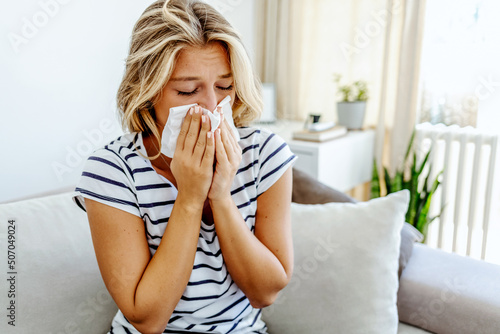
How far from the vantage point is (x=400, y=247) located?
1343 mm

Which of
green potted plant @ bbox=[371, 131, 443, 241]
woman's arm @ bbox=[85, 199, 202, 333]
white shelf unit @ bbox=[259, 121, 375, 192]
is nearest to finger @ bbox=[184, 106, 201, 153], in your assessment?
woman's arm @ bbox=[85, 199, 202, 333]

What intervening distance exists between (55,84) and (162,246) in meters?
1.09

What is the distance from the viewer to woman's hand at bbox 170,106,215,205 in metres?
0.86

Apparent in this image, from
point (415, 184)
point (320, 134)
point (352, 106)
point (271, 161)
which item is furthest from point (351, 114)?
point (271, 161)

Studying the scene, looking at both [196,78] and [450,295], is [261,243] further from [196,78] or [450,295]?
[450,295]

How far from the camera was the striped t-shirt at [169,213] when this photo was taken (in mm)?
935

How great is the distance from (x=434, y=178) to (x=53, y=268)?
1876 millimetres

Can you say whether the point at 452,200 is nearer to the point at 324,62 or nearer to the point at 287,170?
the point at 324,62

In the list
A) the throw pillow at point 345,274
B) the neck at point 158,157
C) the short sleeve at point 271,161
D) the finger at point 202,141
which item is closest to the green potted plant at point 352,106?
the throw pillow at point 345,274

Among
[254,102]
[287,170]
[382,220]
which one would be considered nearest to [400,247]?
[382,220]

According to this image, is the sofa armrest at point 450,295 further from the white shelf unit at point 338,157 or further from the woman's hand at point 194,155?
the white shelf unit at point 338,157

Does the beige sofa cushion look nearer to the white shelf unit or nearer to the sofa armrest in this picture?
the sofa armrest

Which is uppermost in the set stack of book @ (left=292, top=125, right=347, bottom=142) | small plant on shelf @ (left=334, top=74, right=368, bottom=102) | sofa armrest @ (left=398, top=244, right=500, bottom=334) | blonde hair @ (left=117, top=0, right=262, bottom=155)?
blonde hair @ (left=117, top=0, right=262, bottom=155)

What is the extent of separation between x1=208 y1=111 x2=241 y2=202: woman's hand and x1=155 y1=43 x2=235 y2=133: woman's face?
6cm
